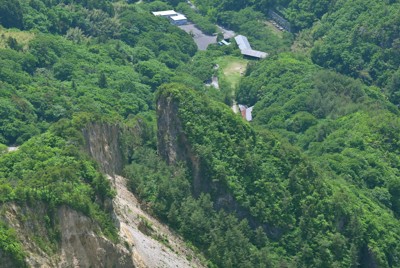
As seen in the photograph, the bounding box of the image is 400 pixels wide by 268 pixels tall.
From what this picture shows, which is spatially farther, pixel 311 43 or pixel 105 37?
pixel 311 43

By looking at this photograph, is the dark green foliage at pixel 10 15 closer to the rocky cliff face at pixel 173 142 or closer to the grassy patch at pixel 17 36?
the grassy patch at pixel 17 36

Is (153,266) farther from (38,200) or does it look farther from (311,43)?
(311,43)

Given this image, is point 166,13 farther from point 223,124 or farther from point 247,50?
point 223,124

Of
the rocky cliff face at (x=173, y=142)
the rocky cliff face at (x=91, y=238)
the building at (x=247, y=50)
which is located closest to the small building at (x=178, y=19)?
the building at (x=247, y=50)

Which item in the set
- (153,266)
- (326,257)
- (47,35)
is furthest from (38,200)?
(47,35)

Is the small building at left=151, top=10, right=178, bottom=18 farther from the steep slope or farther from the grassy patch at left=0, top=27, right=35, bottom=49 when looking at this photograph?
the steep slope

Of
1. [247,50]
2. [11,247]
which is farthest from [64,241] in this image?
[247,50]
